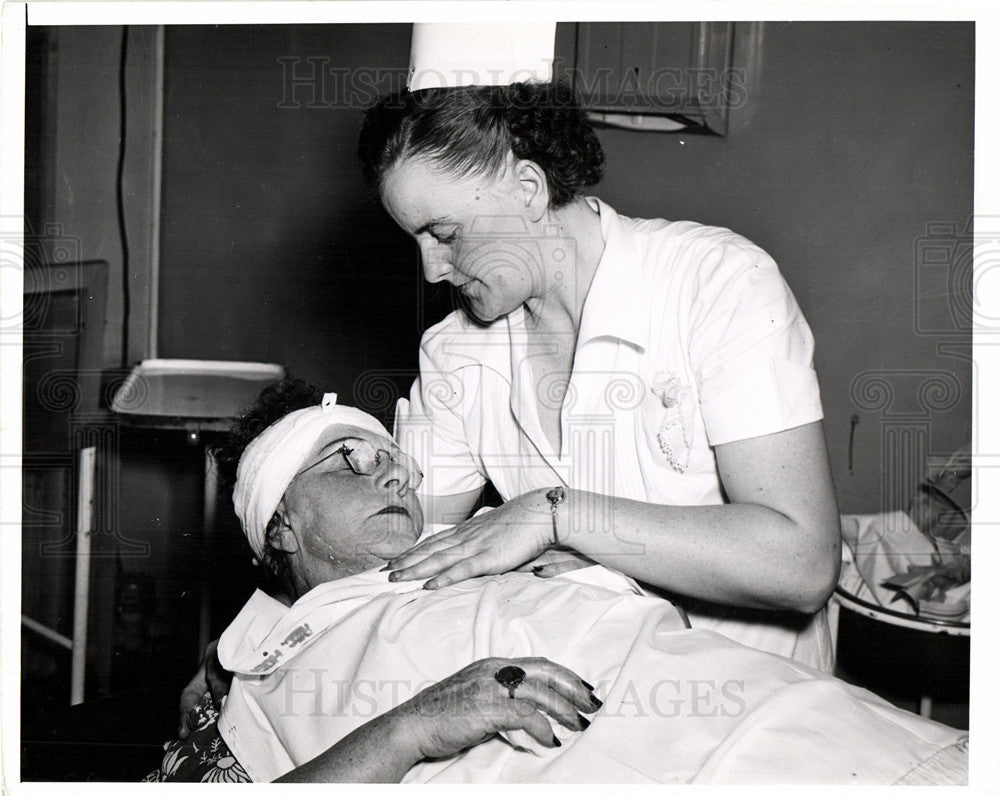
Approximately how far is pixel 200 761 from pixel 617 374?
93cm

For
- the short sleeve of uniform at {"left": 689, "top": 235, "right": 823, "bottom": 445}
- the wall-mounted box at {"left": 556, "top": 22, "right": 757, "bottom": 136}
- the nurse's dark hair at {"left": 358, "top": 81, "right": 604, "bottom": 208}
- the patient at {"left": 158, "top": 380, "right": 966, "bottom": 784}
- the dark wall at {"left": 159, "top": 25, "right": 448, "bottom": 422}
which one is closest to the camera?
the patient at {"left": 158, "top": 380, "right": 966, "bottom": 784}

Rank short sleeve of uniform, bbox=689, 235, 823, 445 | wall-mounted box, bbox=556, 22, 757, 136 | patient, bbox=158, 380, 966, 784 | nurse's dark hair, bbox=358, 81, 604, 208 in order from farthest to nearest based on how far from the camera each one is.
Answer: wall-mounted box, bbox=556, 22, 757, 136
nurse's dark hair, bbox=358, 81, 604, 208
short sleeve of uniform, bbox=689, 235, 823, 445
patient, bbox=158, 380, 966, 784

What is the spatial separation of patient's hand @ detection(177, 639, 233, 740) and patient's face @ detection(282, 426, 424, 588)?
0.71ft

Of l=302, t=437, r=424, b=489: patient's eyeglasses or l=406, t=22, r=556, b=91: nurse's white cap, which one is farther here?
l=302, t=437, r=424, b=489: patient's eyeglasses

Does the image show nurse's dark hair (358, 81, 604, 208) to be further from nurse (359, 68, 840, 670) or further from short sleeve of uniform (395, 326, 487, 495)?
short sleeve of uniform (395, 326, 487, 495)

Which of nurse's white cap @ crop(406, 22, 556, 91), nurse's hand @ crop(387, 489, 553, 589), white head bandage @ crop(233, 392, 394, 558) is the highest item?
nurse's white cap @ crop(406, 22, 556, 91)

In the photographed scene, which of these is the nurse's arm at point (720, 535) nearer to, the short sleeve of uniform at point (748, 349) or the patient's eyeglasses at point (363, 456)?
the short sleeve of uniform at point (748, 349)

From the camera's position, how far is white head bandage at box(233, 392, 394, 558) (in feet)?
5.11

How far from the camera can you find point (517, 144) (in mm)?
1448

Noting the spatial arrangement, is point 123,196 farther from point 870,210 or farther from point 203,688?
point 870,210

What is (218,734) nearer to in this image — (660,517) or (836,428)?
(660,517)

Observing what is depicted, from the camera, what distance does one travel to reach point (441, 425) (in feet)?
5.51

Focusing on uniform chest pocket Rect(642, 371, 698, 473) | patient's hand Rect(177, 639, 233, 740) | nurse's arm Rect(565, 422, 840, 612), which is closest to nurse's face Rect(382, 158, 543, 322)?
uniform chest pocket Rect(642, 371, 698, 473)

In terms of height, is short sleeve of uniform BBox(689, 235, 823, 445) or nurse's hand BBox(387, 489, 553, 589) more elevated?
short sleeve of uniform BBox(689, 235, 823, 445)
